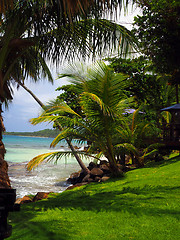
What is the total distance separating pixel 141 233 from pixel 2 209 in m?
2.38

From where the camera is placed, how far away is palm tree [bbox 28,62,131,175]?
7.72 metres

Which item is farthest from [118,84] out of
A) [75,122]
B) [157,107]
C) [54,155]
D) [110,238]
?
[157,107]

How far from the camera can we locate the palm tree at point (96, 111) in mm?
7719

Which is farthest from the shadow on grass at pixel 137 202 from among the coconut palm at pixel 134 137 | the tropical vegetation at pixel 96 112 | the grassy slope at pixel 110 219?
the coconut palm at pixel 134 137

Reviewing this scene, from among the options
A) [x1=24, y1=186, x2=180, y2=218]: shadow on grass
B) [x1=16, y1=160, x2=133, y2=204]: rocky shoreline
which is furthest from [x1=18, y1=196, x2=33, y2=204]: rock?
[x1=24, y1=186, x2=180, y2=218]: shadow on grass

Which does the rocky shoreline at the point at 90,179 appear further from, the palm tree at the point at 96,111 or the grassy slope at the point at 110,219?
the grassy slope at the point at 110,219

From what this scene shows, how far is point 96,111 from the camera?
307 inches

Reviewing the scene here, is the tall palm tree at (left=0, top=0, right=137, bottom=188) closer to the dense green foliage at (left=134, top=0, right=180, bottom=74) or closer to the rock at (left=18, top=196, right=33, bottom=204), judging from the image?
the dense green foliage at (left=134, top=0, right=180, bottom=74)

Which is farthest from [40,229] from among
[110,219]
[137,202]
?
[137,202]

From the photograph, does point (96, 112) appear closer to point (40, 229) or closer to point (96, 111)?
point (96, 111)

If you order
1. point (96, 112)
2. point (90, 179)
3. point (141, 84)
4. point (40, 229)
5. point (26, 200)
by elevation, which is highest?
point (141, 84)

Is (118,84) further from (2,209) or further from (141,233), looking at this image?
(2,209)

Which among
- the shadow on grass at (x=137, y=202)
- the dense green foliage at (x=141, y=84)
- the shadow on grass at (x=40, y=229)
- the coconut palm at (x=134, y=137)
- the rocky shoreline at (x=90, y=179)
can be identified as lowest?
the rocky shoreline at (x=90, y=179)

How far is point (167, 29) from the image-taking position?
23.0ft
